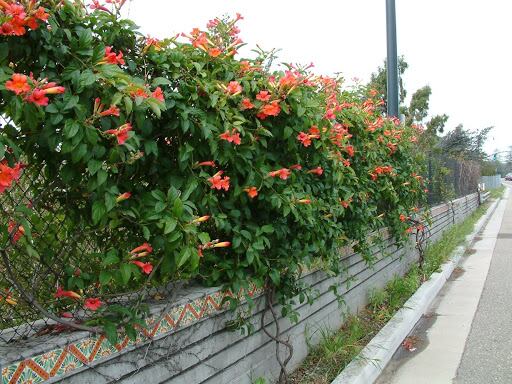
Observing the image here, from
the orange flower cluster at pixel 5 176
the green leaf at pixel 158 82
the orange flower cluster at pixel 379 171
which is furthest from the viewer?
the orange flower cluster at pixel 379 171

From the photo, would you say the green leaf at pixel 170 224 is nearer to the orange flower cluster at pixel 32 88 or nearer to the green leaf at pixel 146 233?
the green leaf at pixel 146 233

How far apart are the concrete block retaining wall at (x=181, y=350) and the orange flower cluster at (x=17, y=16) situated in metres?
1.11

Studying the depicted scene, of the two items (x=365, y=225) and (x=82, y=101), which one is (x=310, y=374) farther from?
(x=82, y=101)

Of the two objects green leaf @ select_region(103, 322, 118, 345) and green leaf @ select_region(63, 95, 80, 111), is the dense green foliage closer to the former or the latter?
green leaf @ select_region(63, 95, 80, 111)

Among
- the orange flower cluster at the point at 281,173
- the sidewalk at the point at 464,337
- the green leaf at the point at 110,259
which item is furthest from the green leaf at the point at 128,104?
the sidewalk at the point at 464,337

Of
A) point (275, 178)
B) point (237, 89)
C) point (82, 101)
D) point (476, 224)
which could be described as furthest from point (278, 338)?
point (476, 224)

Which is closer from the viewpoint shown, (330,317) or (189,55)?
(189,55)

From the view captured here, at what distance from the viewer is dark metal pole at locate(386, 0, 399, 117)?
26.5 ft

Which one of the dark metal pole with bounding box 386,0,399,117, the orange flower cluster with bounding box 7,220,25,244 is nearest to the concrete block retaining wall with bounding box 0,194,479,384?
the orange flower cluster with bounding box 7,220,25,244

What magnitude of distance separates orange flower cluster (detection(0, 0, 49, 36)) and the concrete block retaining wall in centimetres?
111

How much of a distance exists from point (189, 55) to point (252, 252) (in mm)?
1113

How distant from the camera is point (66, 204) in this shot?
86.4 inches

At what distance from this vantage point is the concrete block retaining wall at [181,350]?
185 cm

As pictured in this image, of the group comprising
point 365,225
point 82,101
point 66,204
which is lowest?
point 365,225
